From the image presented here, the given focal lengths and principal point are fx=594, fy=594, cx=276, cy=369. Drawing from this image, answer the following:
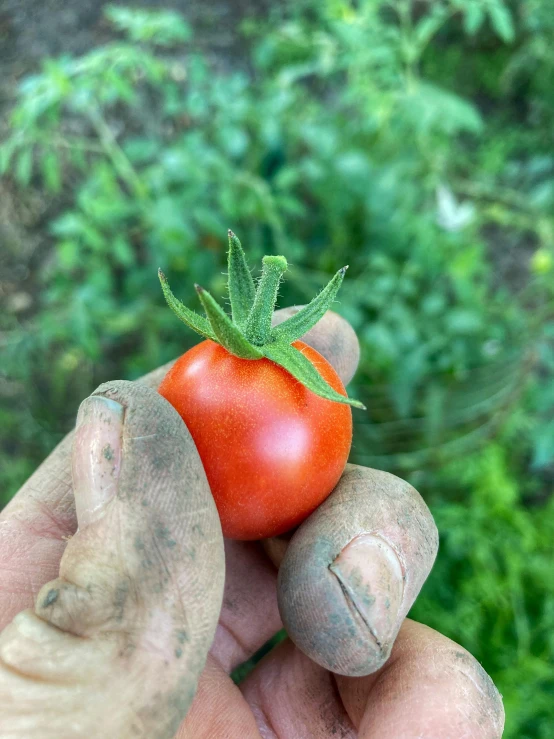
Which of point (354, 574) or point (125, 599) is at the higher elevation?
point (125, 599)

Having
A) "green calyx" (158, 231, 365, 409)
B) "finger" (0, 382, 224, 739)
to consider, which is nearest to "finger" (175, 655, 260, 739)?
"finger" (0, 382, 224, 739)

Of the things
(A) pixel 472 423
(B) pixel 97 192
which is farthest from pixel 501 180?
(B) pixel 97 192

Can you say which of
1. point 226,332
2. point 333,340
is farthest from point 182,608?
point 333,340

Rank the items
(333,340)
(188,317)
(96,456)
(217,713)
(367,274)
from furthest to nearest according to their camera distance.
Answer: (367,274) < (333,340) < (217,713) < (188,317) < (96,456)

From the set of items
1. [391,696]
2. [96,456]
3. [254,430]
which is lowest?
[391,696]

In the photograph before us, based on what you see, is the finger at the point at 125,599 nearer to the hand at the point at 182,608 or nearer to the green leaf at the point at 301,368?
the hand at the point at 182,608

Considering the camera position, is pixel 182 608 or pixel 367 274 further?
pixel 367 274

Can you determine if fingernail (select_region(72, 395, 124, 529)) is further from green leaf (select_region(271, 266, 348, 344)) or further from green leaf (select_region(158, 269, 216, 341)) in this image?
green leaf (select_region(271, 266, 348, 344))

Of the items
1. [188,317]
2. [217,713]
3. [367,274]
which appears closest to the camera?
[188,317]

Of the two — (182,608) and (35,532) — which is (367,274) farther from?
(182,608)
